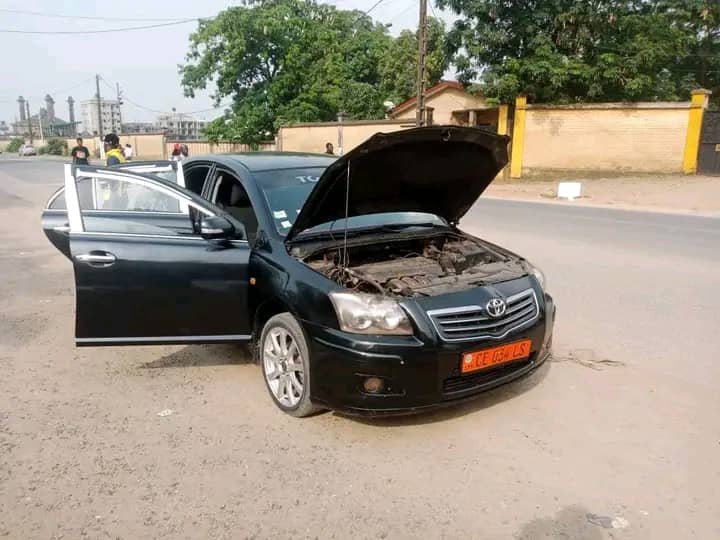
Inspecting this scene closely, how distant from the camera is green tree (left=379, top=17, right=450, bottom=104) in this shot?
3569cm

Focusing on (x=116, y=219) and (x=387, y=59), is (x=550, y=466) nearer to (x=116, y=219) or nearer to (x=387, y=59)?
(x=116, y=219)

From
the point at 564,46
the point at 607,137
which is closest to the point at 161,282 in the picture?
the point at 607,137

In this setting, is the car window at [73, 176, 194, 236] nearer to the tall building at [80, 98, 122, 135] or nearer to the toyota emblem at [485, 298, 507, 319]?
the toyota emblem at [485, 298, 507, 319]

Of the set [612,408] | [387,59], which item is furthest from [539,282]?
[387,59]

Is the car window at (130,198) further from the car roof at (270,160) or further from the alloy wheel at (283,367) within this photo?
the alloy wheel at (283,367)

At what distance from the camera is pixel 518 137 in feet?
77.2

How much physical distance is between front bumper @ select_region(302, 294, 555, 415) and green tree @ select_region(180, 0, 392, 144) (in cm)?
3089

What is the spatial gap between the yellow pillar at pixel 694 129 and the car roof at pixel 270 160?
1963 cm

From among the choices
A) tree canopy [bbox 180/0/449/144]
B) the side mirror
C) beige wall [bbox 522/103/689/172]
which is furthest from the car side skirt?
tree canopy [bbox 180/0/449/144]

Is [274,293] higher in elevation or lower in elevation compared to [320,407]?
higher

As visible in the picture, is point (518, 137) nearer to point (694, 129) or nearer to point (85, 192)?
point (694, 129)

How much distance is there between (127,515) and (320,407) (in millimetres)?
1126

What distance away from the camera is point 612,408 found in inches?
144

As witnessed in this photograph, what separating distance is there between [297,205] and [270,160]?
68cm
